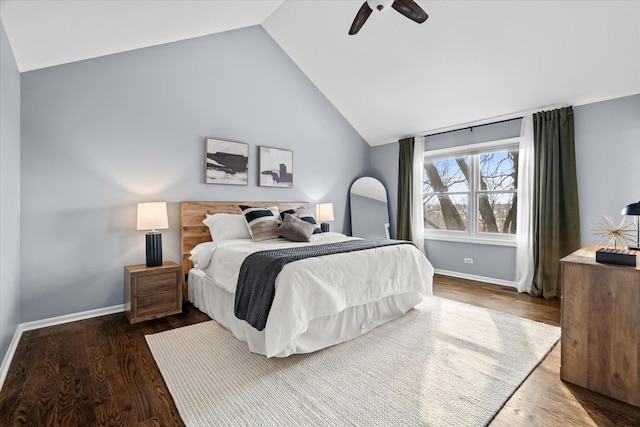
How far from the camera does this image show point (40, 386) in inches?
72.2

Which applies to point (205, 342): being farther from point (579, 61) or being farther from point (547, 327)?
point (579, 61)

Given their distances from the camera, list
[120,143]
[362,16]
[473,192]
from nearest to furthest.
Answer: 1. [362,16]
2. [120,143]
3. [473,192]

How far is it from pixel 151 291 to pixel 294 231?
60.9 inches

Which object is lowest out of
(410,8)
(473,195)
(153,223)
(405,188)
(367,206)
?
(153,223)

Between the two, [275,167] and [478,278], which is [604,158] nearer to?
[478,278]

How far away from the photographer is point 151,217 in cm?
303

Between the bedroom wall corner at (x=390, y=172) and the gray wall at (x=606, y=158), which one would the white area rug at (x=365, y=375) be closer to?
the gray wall at (x=606, y=158)

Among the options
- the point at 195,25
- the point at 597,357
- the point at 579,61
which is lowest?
the point at 597,357

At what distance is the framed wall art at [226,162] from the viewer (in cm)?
379

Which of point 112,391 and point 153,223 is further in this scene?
point 153,223

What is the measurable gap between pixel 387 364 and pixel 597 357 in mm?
→ 1220

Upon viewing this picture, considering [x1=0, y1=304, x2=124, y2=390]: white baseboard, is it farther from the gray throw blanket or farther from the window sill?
the window sill

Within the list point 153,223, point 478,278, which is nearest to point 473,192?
point 478,278

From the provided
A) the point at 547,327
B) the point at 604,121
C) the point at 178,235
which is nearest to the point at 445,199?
the point at 604,121
